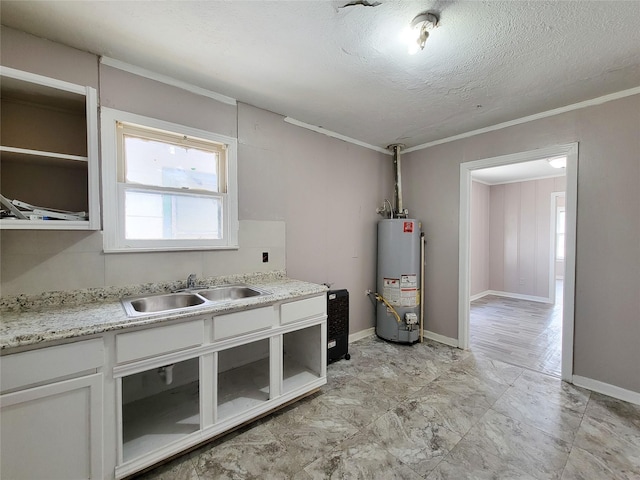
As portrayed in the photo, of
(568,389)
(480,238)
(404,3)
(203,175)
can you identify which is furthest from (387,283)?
(480,238)

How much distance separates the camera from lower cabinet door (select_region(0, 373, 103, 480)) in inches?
46.7

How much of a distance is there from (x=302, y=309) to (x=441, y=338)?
221 cm

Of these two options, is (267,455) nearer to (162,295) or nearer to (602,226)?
(162,295)

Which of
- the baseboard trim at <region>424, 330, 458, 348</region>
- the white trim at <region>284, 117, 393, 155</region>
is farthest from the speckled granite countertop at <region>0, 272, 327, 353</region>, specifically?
the baseboard trim at <region>424, 330, 458, 348</region>

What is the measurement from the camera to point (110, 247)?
1.88 metres

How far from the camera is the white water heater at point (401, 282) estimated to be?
→ 3326 millimetres

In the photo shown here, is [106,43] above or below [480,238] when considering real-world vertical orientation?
above

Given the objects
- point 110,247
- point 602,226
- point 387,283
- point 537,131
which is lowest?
point 387,283

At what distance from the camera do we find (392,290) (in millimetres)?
3387

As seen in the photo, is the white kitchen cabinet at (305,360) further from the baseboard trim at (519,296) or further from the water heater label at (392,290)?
the baseboard trim at (519,296)

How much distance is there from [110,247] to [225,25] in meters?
1.61

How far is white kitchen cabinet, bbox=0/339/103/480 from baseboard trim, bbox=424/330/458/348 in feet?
11.0

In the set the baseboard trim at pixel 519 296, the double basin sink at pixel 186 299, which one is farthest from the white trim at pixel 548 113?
the baseboard trim at pixel 519 296

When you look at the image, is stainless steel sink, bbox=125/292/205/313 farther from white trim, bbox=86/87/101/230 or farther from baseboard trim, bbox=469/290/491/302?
baseboard trim, bbox=469/290/491/302
